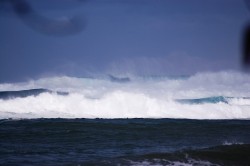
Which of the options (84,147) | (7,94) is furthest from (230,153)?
(7,94)

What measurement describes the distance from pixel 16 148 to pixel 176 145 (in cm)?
852

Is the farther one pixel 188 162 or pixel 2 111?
pixel 2 111

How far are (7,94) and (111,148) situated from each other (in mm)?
43521

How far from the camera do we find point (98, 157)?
55.7 ft

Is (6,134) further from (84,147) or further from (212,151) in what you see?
(212,151)

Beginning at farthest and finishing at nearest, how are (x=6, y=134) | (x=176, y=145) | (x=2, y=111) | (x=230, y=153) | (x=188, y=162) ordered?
(x=2, y=111)
(x=6, y=134)
(x=176, y=145)
(x=230, y=153)
(x=188, y=162)

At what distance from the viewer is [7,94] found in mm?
60062

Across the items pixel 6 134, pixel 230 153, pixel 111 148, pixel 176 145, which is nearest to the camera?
pixel 230 153

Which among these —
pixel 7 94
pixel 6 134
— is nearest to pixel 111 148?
pixel 6 134

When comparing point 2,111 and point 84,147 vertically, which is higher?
point 2,111

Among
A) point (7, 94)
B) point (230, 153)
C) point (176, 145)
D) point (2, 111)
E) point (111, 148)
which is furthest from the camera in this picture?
point (7, 94)

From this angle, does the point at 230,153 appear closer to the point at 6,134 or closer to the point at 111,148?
the point at 111,148

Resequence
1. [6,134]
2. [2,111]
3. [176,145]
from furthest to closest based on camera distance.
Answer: [2,111] < [6,134] < [176,145]

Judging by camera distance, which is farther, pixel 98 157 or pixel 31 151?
pixel 31 151
